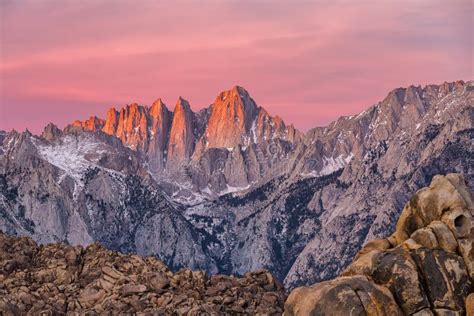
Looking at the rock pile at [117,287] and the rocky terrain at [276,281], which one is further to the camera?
the rock pile at [117,287]

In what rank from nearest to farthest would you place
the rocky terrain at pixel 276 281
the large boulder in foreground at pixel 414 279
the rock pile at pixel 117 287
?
the large boulder in foreground at pixel 414 279, the rocky terrain at pixel 276 281, the rock pile at pixel 117 287

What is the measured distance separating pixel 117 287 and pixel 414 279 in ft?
152

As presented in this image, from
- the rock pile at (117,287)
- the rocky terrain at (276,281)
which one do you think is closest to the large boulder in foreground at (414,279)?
the rocky terrain at (276,281)

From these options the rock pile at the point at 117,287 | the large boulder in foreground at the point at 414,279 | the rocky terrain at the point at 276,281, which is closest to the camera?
the large boulder in foreground at the point at 414,279

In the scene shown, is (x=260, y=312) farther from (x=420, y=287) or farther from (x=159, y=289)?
(x=420, y=287)

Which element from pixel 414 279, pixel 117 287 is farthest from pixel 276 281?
pixel 414 279

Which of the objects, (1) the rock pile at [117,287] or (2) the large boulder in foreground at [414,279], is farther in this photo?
(1) the rock pile at [117,287]

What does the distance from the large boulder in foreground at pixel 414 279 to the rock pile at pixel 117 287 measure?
95.0 ft

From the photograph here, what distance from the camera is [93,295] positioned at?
10025cm

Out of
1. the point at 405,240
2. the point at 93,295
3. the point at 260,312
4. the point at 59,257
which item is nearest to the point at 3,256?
the point at 59,257

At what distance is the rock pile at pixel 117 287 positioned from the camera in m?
92.5

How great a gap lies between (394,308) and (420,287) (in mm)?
2329

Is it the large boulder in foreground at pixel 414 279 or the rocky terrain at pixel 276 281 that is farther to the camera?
the rocky terrain at pixel 276 281

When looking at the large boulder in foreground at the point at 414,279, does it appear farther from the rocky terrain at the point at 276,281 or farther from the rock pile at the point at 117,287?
the rock pile at the point at 117,287
